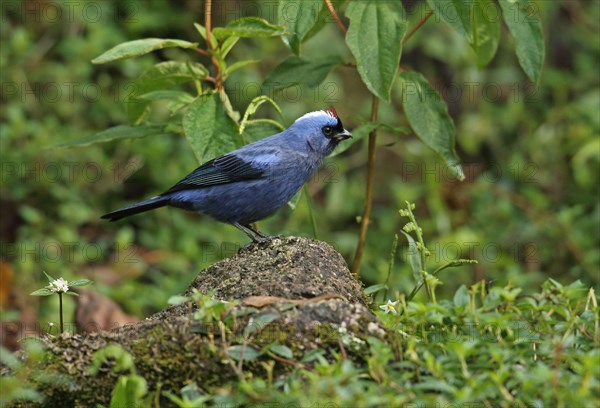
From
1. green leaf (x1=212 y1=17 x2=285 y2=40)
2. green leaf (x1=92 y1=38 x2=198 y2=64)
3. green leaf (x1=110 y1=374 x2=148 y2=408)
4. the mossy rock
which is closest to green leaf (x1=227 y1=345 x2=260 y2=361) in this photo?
the mossy rock

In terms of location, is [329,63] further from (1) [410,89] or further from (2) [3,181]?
(2) [3,181]

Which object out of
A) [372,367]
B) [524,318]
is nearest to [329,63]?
[524,318]

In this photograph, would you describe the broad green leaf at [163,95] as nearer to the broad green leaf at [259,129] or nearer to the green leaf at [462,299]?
the broad green leaf at [259,129]

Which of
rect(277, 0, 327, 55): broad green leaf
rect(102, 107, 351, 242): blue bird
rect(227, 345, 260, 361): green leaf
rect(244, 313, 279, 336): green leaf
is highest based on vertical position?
rect(277, 0, 327, 55): broad green leaf

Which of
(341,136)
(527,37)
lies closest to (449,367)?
(527,37)

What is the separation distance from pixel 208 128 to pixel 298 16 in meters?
0.66

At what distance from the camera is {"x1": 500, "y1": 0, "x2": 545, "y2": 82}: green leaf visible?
14.4 ft

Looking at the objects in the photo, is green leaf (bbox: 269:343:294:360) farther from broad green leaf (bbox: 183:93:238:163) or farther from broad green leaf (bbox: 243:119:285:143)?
broad green leaf (bbox: 243:119:285:143)

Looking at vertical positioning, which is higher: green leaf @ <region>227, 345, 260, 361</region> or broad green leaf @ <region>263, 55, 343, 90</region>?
broad green leaf @ <region>263, 55, 343, 90</region>

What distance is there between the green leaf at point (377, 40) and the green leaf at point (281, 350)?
64.3 inches

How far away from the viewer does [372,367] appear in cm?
266

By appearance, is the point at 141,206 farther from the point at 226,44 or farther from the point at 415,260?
the point at 415,260

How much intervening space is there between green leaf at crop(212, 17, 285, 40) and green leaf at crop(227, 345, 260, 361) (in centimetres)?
179

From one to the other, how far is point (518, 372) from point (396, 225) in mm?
5772
